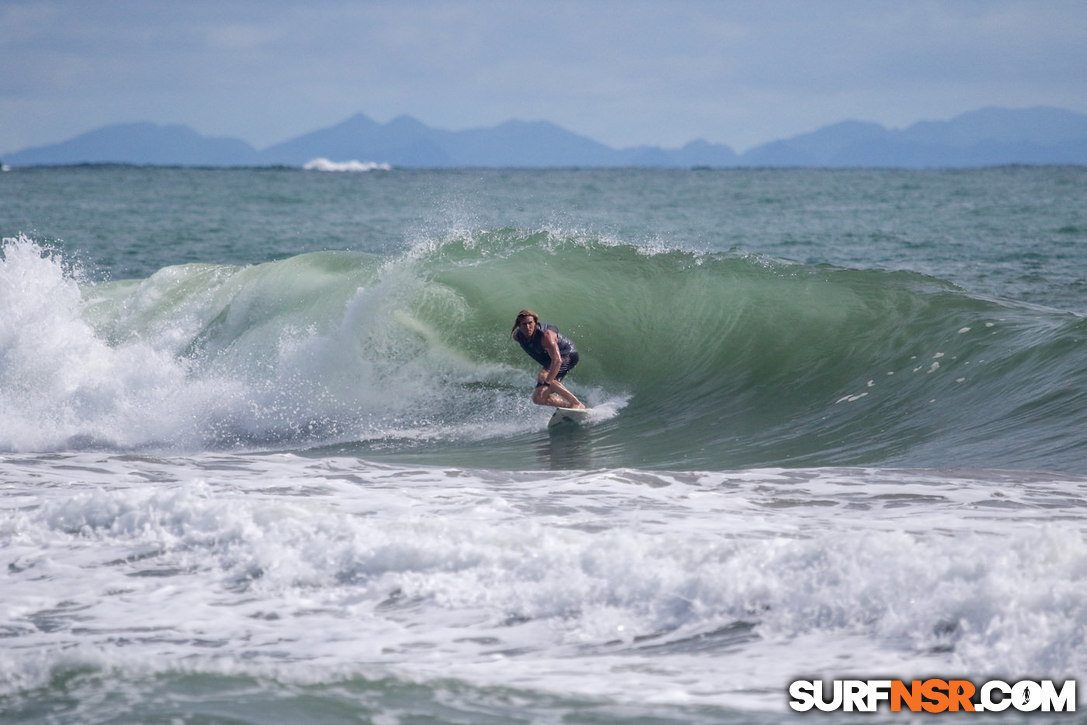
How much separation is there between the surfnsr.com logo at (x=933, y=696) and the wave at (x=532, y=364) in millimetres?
3608

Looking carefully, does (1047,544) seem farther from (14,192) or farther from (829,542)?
(14,192)

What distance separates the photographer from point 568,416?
32.1ft

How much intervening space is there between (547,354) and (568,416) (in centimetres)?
62

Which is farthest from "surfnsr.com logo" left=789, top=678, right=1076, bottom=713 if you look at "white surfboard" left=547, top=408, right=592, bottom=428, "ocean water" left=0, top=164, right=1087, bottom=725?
"white surfboard" left=547, top=408, right=592, bottom=428

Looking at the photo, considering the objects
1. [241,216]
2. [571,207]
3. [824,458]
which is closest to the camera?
[824,458]

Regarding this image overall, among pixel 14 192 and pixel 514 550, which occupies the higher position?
pixel 14 192

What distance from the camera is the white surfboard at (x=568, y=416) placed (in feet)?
31.9

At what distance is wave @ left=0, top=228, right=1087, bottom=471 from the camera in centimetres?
878

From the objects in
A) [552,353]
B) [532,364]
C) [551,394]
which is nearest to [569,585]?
[552,353]

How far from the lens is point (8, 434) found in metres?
9.77

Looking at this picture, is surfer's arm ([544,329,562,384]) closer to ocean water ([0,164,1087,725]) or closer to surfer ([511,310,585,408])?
surfer ([511,310,585,408])

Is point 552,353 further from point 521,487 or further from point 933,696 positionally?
point 933,696

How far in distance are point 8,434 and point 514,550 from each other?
659 cm

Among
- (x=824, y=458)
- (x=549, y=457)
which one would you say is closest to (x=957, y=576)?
(x=824, y=458)
